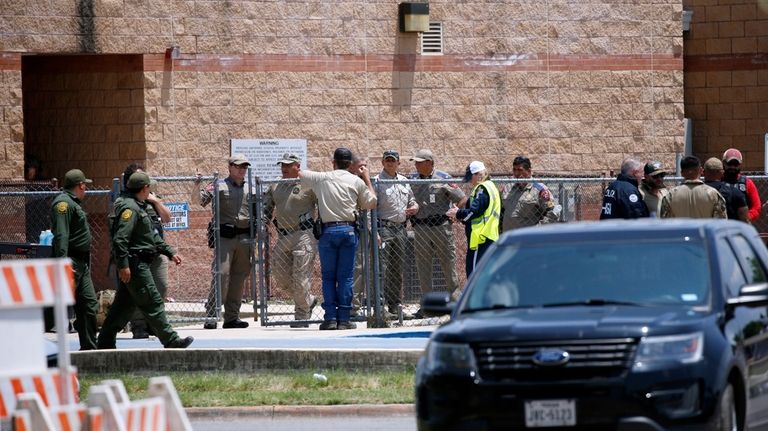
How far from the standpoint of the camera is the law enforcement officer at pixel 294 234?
59.4 feet

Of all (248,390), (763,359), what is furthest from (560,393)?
(248,390)

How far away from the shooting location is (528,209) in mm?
18281

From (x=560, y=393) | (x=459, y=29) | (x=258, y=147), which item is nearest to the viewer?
(x=560, y=393)

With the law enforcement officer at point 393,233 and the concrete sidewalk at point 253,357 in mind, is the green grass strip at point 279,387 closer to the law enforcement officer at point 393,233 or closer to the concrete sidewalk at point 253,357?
the concrete sidewalk at point 253,357

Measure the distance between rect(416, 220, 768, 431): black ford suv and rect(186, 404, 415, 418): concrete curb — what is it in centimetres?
267

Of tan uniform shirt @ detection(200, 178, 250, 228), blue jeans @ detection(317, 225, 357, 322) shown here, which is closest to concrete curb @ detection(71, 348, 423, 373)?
blue jeans @ detection(317, 225, 357, 322)

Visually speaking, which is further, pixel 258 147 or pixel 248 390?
pixel 258 147

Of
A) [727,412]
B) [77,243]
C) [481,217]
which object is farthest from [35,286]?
[481,217]

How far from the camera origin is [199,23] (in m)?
22.7

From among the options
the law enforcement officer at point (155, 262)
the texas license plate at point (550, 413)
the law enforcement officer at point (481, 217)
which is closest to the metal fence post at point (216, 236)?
the law enforcement officer at point (155, 262)

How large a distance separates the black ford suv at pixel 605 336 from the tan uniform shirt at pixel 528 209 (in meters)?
8.30

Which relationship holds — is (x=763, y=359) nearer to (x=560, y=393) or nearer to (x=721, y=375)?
(x=721, y=375)

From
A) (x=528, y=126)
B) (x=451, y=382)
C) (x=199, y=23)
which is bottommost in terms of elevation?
(x=451, y=382)

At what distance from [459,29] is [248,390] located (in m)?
11.7
